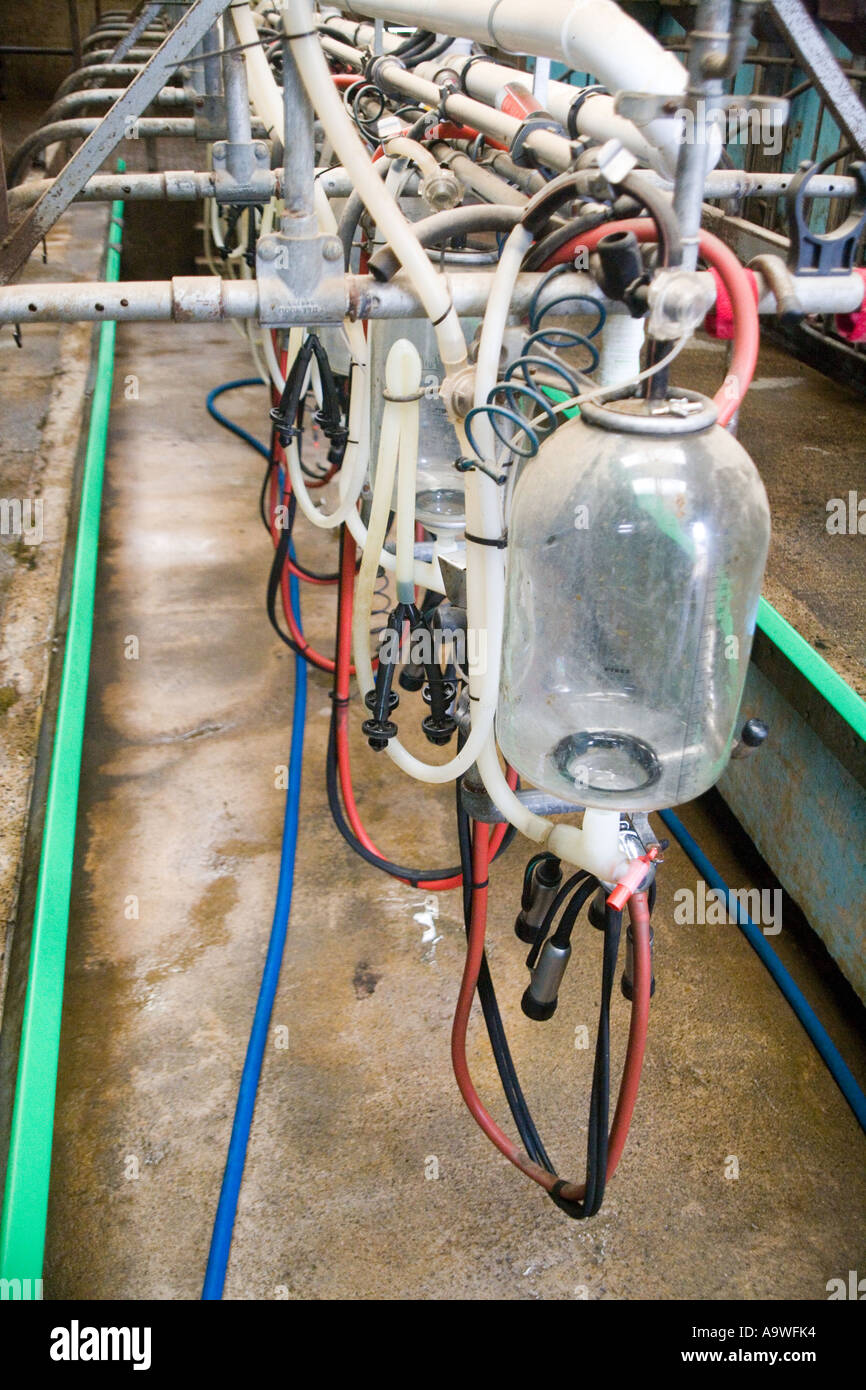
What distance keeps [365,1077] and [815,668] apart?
104 cm

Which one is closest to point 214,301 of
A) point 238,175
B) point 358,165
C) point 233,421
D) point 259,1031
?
point 358,165

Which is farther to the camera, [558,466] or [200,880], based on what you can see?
[200,880]

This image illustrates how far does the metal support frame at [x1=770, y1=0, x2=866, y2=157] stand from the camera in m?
1.01

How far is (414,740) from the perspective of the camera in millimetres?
2805

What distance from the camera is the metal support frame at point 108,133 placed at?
126cm

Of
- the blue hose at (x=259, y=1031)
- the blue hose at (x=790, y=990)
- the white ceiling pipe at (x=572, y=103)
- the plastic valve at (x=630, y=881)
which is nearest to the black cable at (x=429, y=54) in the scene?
the white ceiling pipe at (x=572, y=103)

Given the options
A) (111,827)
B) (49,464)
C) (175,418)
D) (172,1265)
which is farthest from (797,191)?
(175,418)

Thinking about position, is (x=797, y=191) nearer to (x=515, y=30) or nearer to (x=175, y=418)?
(x=515, y=30)

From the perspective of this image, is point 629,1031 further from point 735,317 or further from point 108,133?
point 108,133

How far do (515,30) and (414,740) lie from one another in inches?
79.7

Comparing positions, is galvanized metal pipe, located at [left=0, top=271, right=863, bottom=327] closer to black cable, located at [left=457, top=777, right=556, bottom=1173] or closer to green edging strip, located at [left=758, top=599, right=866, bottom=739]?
black cable, located at [left=457, top=777, right=556, bottom=1173]

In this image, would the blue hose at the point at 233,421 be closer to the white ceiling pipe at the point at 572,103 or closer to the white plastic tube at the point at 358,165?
the white ceiling pipe at the point at 572,103

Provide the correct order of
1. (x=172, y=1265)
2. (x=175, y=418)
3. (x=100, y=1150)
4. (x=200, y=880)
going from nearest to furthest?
(x=172, y=1265), (x=100, y=1150), (x=200, y=880), (x=175, y=418)

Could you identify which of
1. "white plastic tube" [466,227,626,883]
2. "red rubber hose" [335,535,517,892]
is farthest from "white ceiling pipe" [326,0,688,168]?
"red rubber hose" [335,535,517,892]
